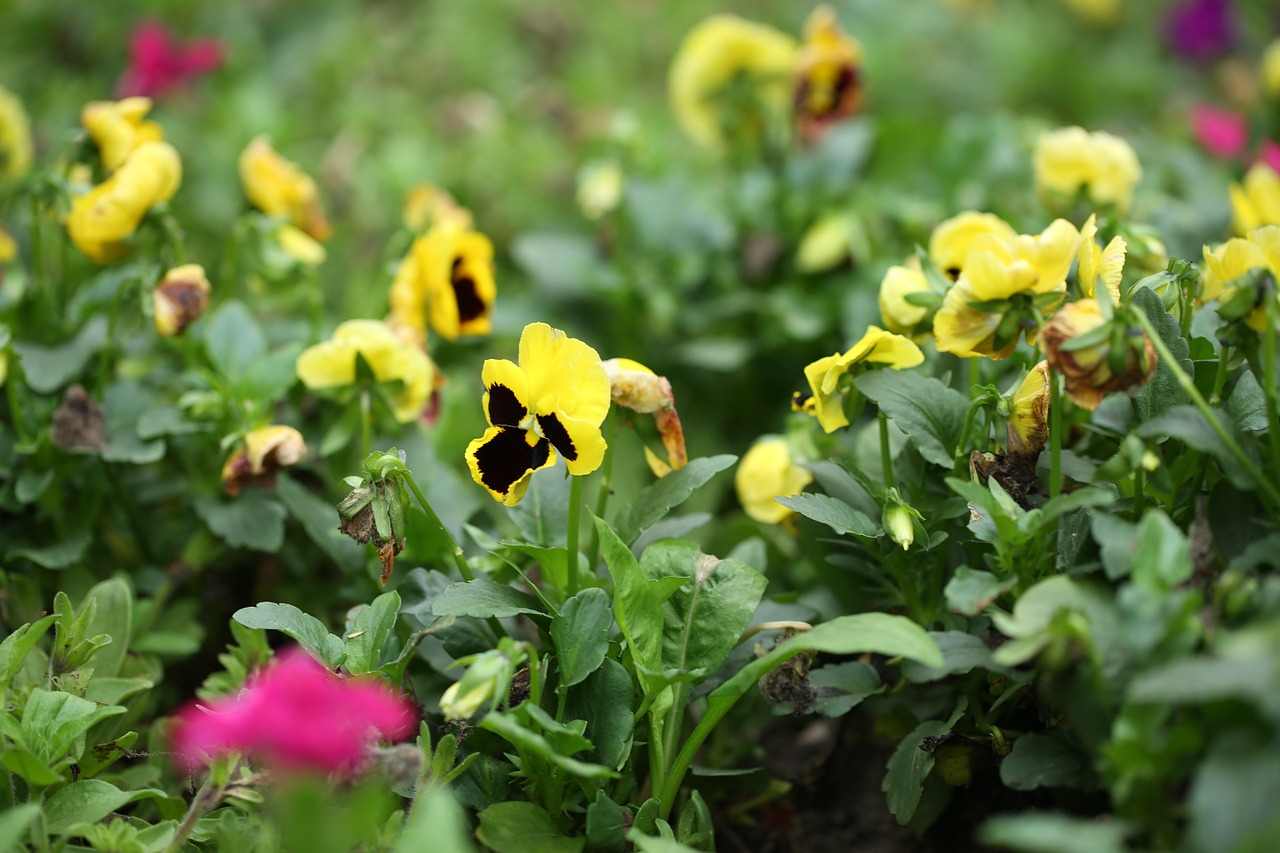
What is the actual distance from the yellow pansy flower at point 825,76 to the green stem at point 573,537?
143cm

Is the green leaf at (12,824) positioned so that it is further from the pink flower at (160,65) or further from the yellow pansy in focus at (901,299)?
the pink flower at (160,65)

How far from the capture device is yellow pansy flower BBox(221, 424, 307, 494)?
1.33 meters

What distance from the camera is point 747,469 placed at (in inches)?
55.9

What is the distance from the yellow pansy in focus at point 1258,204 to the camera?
1709 mm

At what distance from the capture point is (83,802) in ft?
3.44

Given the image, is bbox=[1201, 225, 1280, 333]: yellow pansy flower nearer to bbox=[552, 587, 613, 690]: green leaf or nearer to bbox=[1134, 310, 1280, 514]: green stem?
bbox=[1134, 310, 1280, 514]: green stem

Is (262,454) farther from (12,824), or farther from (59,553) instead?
(12,824)

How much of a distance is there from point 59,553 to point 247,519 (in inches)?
10.0

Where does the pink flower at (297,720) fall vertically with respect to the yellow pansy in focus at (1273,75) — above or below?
below

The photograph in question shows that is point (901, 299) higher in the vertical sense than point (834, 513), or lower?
higher

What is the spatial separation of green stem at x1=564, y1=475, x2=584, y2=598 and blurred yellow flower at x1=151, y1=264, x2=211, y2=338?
2.17 ft

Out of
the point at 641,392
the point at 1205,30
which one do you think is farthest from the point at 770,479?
the point at 1205,30

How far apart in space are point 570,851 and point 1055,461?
2.10 ft

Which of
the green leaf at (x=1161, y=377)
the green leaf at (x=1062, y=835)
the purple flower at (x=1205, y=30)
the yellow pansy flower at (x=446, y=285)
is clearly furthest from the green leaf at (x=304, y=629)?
the purple flower at (x=1205, y=30)
